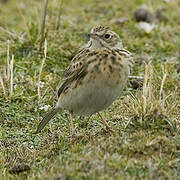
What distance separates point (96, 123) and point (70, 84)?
3.26ft

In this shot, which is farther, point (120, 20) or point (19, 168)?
point (120, 20)

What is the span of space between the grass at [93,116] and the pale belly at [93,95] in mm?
319

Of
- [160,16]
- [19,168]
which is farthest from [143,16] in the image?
[19,168]

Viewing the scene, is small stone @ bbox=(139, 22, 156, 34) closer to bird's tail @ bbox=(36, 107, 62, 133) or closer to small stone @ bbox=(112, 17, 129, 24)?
small stone @ bbox=(112, 17, 129, 24)

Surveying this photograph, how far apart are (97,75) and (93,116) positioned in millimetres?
1586

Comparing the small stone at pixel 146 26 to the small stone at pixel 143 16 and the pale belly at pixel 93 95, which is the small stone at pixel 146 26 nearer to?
the small stone at pixel 143 16

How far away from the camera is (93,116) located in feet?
20.2

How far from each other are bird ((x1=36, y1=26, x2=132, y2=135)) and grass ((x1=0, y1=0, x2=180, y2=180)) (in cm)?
36

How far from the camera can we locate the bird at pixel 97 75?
4.68m

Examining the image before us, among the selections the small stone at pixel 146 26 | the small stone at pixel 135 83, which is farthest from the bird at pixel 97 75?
the small stone at pixel 146 26

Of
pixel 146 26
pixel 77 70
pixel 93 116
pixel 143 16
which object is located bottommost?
pixel 93 116

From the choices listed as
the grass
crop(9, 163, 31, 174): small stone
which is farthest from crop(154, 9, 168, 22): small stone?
crop(9, 163, 31, 174): small stone

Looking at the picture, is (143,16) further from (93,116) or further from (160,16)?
(93,116)

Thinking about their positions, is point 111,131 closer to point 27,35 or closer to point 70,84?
point 70,84
